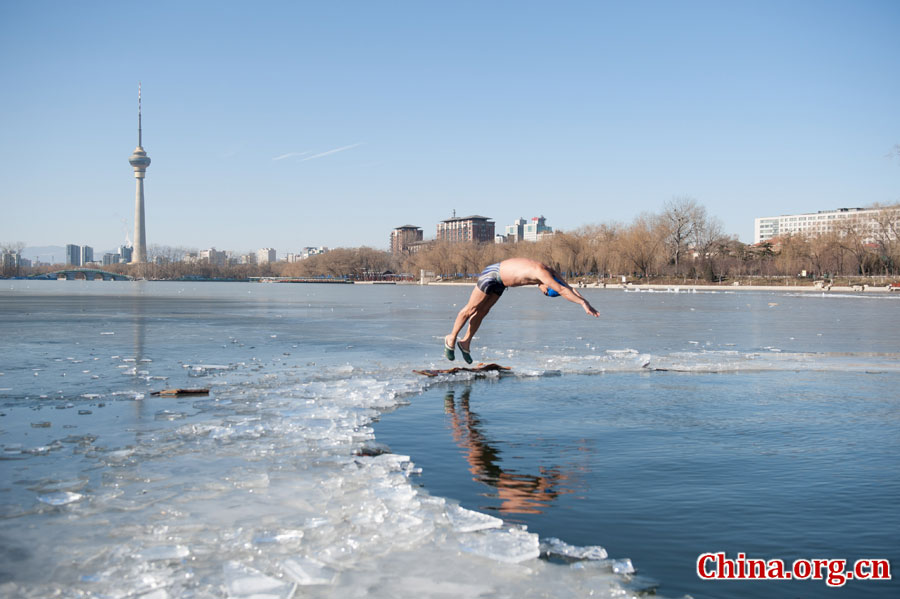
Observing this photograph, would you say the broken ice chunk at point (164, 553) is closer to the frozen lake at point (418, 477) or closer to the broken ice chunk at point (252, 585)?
the frozen lake at point (418, 477)

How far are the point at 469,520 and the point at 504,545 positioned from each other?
19.8 inches

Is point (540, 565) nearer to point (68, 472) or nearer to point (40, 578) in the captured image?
point (40, 578)

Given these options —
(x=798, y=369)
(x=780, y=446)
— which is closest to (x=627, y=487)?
(x=780, y=446)

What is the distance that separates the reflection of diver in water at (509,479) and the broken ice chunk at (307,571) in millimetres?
1611

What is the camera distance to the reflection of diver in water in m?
5.77

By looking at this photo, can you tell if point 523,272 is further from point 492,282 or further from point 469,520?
point 469,520

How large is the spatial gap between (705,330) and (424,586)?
76.7 ft

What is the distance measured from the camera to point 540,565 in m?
4.54

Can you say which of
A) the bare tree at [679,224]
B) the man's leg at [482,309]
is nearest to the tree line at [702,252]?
the bare tree at [679,224]

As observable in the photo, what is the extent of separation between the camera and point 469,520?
527cm

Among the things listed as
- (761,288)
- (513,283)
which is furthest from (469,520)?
(761,288)

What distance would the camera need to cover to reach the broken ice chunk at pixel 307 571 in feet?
14.1

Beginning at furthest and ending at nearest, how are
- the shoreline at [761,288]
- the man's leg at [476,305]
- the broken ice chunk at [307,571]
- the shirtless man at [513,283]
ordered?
the shoreline at [761,288] → the man's leg at [476,305] → the shirtless man at [513,283] → the broken ice chunk at [307,571]

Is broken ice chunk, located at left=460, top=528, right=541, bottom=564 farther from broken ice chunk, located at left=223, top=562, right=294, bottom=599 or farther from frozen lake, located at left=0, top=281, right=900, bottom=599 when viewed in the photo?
broken ice chunk, located at left=223, top=562, right=294, bottom=599
